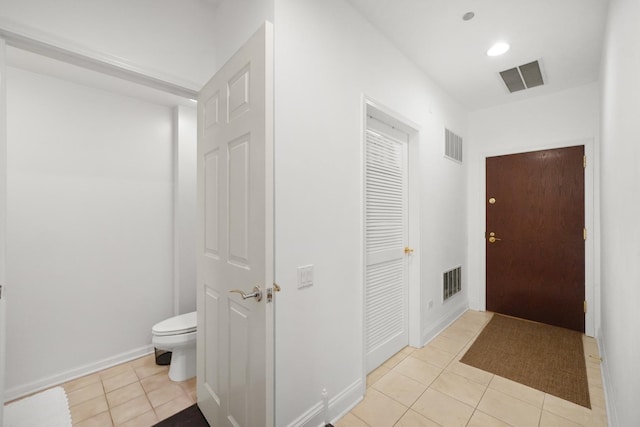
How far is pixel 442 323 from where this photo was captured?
117 inches

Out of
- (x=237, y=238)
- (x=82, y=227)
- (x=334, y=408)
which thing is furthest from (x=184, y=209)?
(x=334, y=408)

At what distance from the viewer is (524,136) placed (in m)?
3.30

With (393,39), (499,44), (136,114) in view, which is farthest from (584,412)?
(136,114)

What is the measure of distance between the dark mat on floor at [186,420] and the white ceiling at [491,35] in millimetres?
2865

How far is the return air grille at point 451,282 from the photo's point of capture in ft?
9.93

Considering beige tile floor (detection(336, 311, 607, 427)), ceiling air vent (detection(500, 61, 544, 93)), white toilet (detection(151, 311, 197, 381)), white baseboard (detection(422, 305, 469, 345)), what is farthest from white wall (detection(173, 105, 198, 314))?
ceiling air vent (detection(500, 61, 544, 93))

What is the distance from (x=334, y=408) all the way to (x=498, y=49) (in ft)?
9.91

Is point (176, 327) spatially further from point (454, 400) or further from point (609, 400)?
point (609, 400)

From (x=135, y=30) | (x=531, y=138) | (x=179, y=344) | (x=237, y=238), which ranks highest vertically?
(x=135, y=30)

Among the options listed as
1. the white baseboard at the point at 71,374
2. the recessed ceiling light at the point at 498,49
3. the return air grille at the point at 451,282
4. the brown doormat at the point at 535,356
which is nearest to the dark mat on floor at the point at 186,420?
the white baseboard at the point at 71,374

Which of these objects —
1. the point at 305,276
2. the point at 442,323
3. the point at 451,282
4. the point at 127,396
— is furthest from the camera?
the point at 451,282

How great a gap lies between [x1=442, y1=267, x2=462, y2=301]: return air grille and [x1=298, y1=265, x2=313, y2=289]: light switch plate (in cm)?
205

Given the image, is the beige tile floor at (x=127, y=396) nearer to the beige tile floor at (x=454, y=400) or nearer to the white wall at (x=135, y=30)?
the beige tile floor at (x=454, y=400)

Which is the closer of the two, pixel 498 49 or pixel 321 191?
pixel 321 191
